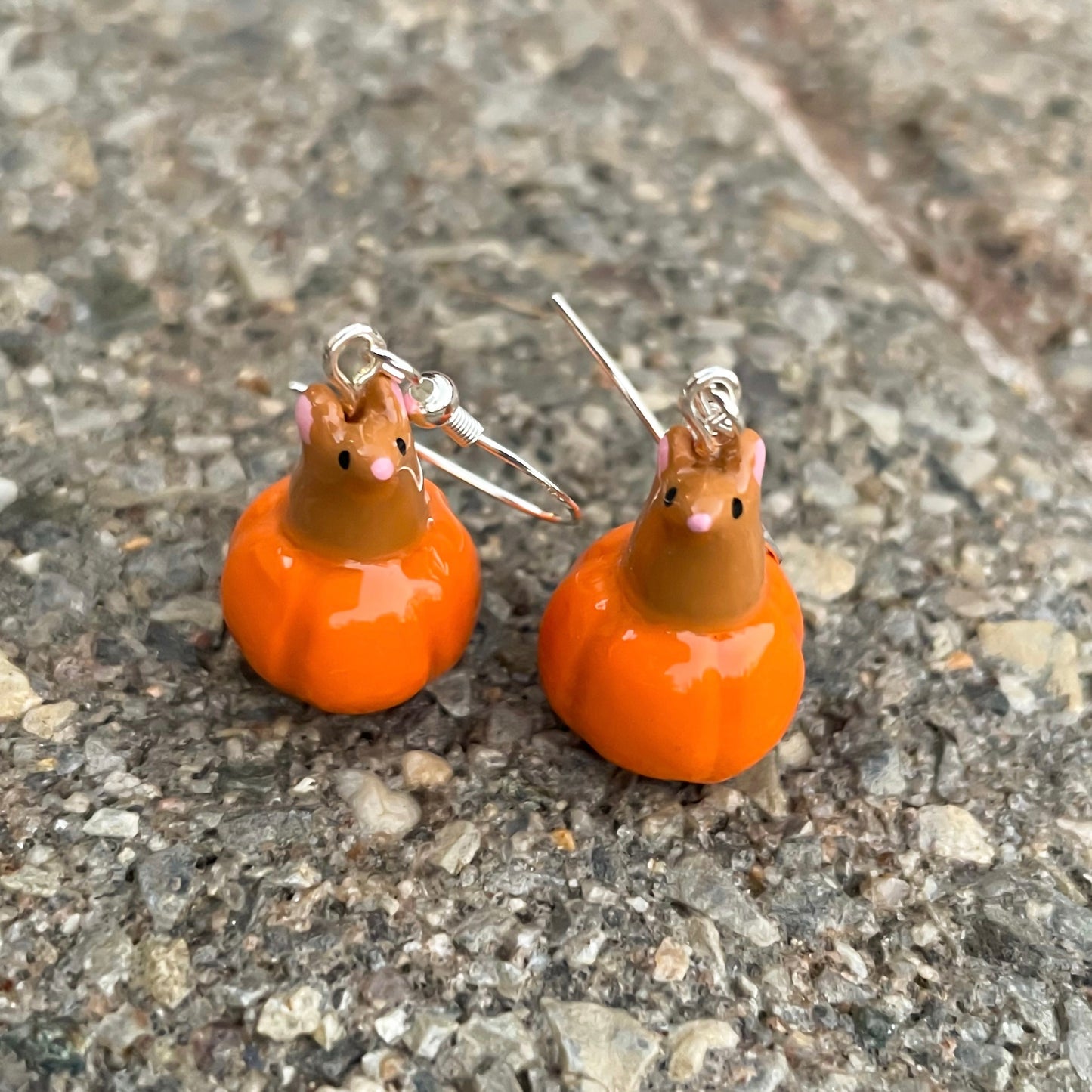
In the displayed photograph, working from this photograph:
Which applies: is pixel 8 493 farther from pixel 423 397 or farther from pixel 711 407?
pixel 711 407

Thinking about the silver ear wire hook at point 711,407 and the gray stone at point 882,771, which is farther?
the gray stone at point 882,771

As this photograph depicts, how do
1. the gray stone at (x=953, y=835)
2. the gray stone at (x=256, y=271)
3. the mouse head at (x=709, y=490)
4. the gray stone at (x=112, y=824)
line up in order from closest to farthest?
the mouse head at (x=709, y=490) → the gray stone at (x=112, y=824) → the gray stone at (x=953, y=835) → the gray stone at (x=256, y=271)

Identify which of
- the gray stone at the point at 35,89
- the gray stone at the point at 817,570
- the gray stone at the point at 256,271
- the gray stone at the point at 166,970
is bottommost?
the gray stone at the point at 166,970

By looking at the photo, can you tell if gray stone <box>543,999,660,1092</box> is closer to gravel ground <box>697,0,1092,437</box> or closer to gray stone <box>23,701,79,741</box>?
gray stone <box>23,701,79,741</box>

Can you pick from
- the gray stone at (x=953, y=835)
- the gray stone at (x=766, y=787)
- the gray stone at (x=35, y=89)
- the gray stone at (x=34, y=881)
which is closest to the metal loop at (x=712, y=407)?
the gray stone at (x=766, y=787)

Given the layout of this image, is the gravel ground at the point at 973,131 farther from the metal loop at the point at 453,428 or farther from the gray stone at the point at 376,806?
the gray stone at the point at 376,806

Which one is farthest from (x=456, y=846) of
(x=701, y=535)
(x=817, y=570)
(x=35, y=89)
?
(x=35, y=89)

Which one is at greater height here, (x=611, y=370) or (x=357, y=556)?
(x=611, y=370)
